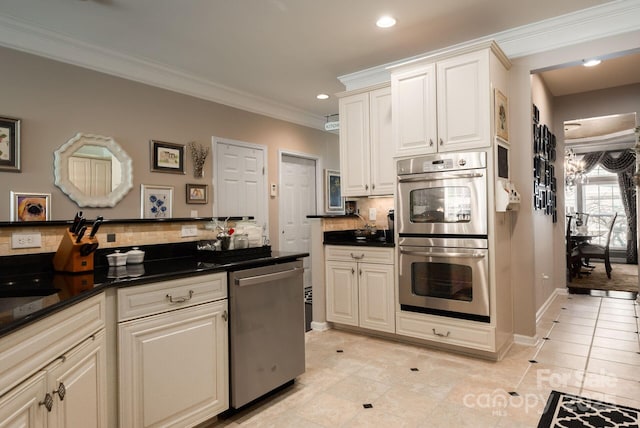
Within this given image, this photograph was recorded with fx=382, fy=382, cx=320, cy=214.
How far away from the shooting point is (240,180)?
197 inches

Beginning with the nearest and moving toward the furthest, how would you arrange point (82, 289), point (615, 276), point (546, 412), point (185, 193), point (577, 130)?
1. point (82, 289)
2. point (546, 412)
3. point (185, 193)
4. point (615, 276)
5. point (577, 130)

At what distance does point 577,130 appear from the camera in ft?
23.2

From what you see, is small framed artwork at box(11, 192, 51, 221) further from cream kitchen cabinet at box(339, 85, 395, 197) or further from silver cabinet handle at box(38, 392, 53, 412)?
cream kitchen cabinet at box(339, 85, 395, 197)

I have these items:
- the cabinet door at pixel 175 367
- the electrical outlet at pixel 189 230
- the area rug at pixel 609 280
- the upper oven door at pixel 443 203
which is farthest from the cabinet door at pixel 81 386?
the area rug at pixel 609 280

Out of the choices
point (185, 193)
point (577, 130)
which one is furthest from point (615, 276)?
point (185, 193)

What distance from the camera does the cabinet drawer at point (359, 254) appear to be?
3.46 meters

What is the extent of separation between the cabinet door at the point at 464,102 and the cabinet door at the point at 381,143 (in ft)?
2.13

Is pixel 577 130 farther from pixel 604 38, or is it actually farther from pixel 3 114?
pixel 3 114

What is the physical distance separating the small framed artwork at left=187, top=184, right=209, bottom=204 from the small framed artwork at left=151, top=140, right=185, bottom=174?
0.22 m

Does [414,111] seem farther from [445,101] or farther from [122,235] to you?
[122,235]

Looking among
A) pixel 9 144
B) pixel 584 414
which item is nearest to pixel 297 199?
pixel 9 144

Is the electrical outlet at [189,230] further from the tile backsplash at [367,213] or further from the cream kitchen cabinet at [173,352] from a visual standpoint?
the tile backsplash at [367,213]

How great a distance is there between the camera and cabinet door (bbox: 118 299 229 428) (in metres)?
1.74

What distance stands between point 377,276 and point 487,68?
1.94 metres
